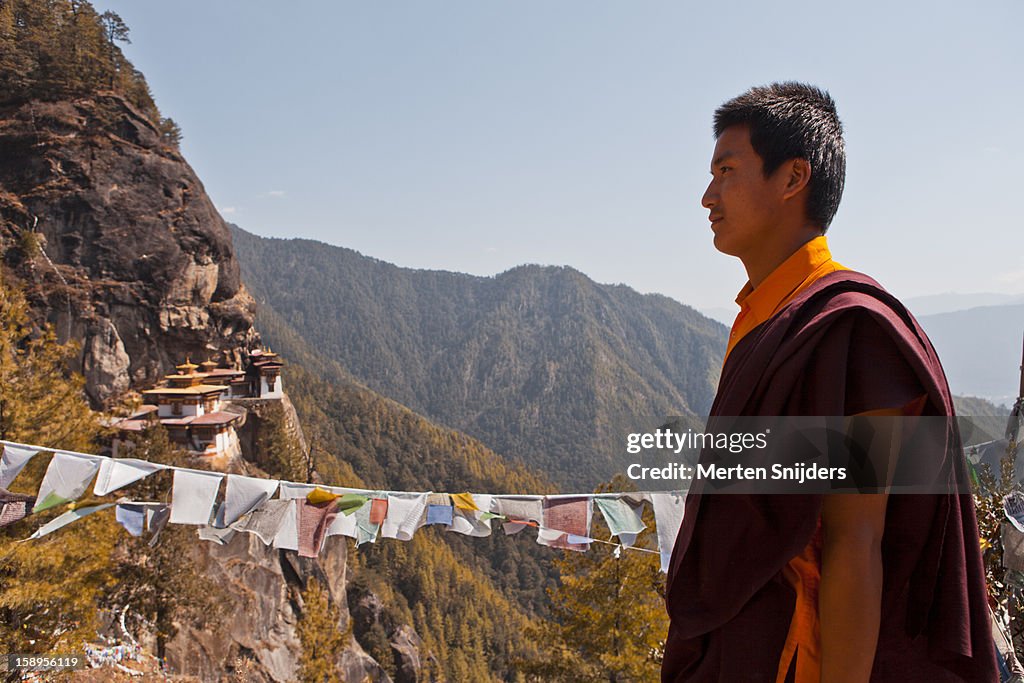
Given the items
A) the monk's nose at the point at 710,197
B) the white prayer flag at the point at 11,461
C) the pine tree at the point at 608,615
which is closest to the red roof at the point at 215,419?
the pine tree at the point at 608,615

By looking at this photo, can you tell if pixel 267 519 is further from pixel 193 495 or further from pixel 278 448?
pixel 278 448

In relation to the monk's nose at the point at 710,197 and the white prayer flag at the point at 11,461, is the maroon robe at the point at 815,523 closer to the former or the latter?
the monk's nose at the point at 710,197

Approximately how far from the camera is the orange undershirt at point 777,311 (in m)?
1.24

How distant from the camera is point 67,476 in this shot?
7.23 meters

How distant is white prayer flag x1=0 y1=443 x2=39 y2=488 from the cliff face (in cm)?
2663

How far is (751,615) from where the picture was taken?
4.16 feet

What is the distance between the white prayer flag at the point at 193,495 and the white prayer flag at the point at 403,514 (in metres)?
1.92

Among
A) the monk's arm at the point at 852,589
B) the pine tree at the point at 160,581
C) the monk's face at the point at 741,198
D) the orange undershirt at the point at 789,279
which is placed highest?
the monk's face at the point at 741,198

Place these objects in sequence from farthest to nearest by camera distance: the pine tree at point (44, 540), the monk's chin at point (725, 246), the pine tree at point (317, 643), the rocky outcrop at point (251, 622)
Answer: the rocky outcrop at point (251, 622) < the pine tree at point (317, 643) < the pine tree at point (44, 540) < the monk's chin at point (725, 246)

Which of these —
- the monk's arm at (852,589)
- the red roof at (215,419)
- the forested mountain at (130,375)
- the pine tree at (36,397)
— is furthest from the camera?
the red roof at (215,419)

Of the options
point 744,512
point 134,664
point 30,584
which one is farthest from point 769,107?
point 134,664

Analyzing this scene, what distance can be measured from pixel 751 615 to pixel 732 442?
33cm

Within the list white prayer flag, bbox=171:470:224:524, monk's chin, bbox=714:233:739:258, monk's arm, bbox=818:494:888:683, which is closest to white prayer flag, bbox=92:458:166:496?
white prayer flag, bbox=171:470:224:524

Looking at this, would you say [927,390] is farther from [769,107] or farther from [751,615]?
[769,107]
